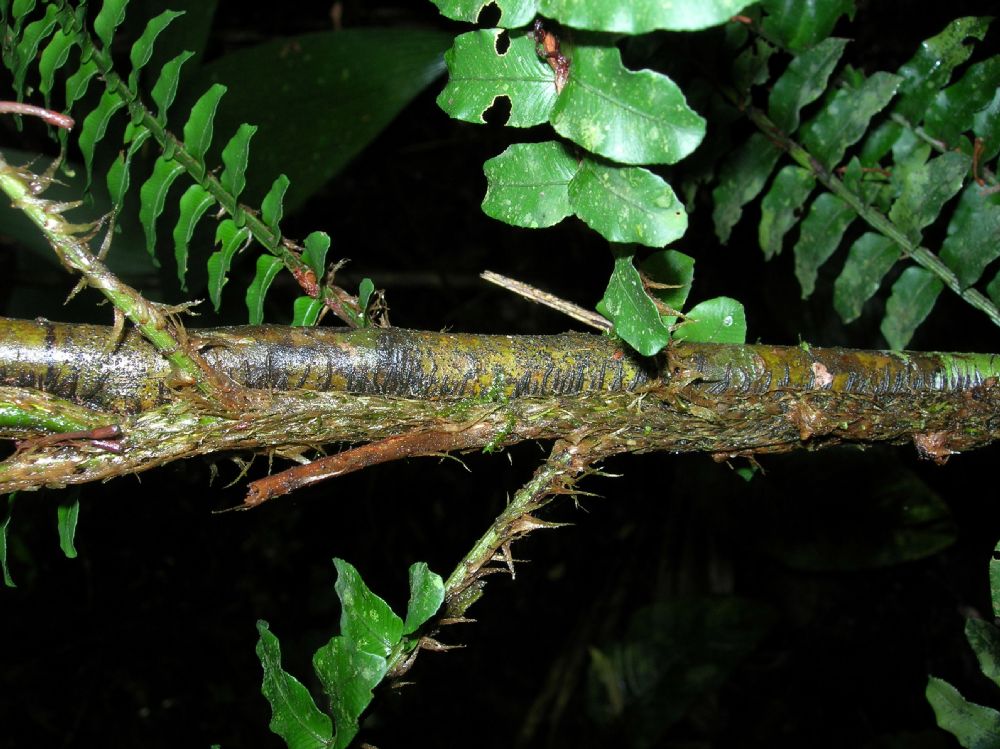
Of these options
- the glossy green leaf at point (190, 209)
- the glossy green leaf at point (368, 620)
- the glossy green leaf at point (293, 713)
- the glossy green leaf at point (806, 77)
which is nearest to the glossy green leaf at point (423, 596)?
the glossy green leaf at point (368, 620)

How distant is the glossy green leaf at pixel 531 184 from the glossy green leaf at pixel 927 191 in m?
1.04

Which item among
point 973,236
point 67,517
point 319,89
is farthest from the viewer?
point 319,89

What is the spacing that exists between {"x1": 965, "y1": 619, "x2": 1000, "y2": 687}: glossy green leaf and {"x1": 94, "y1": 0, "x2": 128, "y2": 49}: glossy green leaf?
68.6 inches

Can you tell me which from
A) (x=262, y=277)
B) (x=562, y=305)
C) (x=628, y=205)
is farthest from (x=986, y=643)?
(x=262, y=277)

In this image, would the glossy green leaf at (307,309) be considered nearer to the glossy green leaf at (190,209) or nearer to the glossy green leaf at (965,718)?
the glossy green leaf at (190,209)

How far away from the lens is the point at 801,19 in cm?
171

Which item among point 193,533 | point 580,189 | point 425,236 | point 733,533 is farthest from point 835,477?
point 193,533

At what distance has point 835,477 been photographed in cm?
334

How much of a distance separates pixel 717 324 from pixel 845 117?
67 cm

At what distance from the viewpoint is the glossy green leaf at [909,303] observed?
5.99 feet

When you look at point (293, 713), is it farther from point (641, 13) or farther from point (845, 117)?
point (845, 117)

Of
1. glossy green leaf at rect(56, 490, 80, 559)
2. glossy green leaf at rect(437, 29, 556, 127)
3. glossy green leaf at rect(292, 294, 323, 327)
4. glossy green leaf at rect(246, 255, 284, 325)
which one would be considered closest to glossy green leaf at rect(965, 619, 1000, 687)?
glossy green leaf at rect(437, 29, 556, 127)

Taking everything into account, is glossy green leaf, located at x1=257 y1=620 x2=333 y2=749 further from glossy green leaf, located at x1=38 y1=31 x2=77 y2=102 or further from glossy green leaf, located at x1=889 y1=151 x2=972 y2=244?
glossy green leaf, located at x1=889 y1=151 x2=972 y2=244

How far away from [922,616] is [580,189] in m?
3.94
